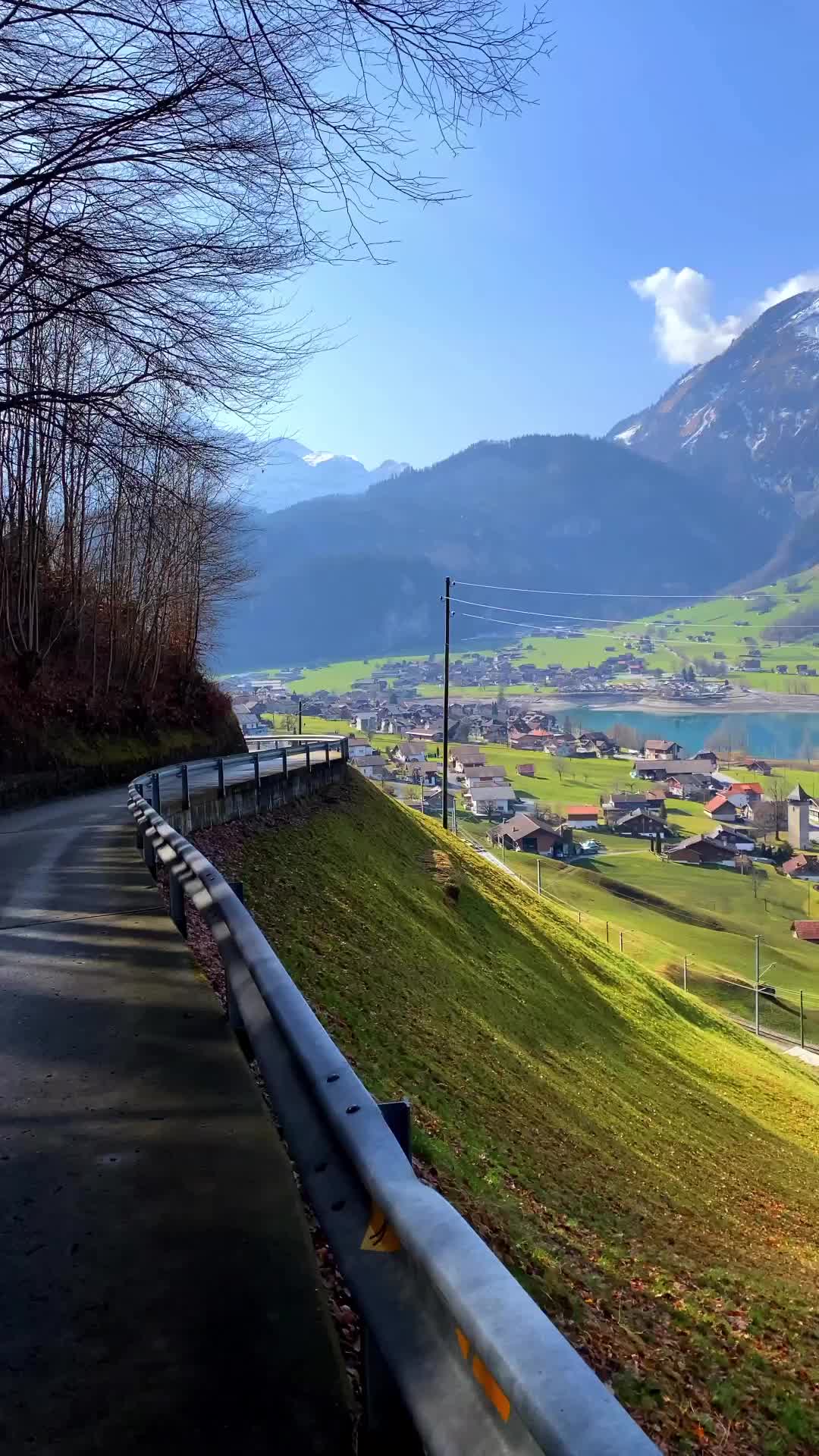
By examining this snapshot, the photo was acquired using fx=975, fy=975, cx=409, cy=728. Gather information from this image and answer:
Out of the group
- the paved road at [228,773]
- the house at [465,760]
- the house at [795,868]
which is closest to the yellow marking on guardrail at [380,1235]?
the paved road at [228,773]

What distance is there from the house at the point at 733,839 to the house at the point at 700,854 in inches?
48.8

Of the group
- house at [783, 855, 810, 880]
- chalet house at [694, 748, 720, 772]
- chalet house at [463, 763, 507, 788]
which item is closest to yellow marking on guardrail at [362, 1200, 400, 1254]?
house at [783, 855, 810, 880]

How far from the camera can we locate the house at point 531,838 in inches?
3706

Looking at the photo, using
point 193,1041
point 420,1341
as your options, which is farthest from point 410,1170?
point 193,1041

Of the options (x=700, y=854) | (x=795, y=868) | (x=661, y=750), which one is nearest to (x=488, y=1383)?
(x=700, y=854)

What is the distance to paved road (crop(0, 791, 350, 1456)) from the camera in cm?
217

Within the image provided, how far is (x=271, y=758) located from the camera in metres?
23.8

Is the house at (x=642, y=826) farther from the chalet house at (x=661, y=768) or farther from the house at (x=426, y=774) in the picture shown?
the chalet house at (x=661, y=768)

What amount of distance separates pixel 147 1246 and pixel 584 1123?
29.7 feet

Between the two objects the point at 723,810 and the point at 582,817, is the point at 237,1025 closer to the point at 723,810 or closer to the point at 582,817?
the point at 582,817

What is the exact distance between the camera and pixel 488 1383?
163 cm

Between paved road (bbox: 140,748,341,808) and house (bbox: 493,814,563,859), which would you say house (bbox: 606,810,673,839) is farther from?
paved road (bbox: 140,748,341,808)

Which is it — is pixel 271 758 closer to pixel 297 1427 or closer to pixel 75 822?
pixel 75 822

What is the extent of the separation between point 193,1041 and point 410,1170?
289 centimetres
